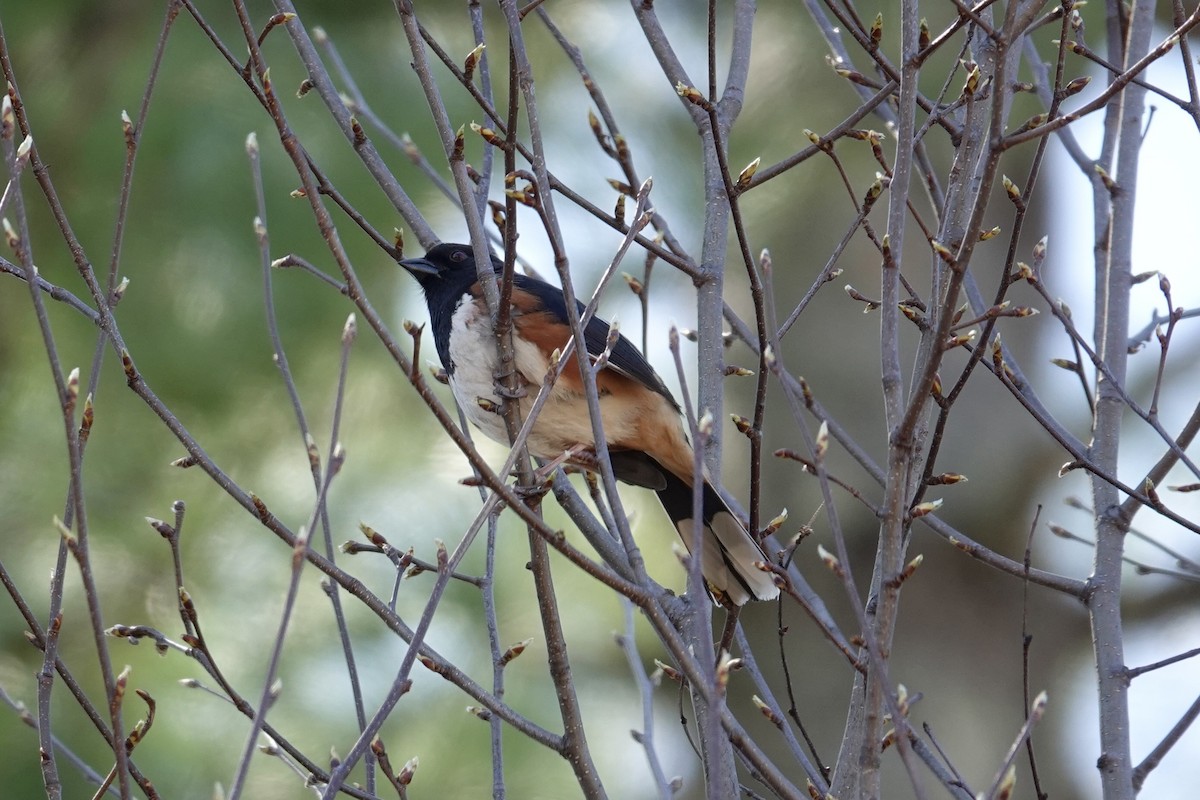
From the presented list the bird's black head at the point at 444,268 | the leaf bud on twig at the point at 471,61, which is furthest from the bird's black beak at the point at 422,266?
the leaf bud on twig at the point at 471,61

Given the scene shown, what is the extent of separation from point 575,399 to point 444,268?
528 mm

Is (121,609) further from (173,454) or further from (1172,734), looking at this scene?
(1172,734)

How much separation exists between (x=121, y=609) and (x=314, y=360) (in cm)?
91

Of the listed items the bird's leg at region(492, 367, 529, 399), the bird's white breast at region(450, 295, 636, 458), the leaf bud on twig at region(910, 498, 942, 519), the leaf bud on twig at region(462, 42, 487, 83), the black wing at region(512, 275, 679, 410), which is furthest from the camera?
the black wing at region(512, 275, 679, 410)

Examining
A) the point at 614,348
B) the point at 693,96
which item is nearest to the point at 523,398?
the point at 614,348

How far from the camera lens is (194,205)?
361 centimetres

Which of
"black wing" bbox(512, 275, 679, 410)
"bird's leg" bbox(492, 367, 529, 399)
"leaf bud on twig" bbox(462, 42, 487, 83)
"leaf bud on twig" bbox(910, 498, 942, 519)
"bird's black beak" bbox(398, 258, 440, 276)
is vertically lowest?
"leaf bud on twig" bbox(910, 498, 942, 519)

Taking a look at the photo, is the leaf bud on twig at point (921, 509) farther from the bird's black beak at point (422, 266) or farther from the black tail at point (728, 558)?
the bird's black beak at point (422, 266)

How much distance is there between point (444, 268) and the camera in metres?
3.05

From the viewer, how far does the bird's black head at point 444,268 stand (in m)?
2.98

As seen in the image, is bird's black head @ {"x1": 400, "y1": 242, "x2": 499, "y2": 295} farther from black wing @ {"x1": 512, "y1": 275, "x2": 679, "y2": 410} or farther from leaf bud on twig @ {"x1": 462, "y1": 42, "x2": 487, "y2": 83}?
leaf bud on twig @ {"x1": 462, "y1": 42, "x2": 487, "y2": 83}

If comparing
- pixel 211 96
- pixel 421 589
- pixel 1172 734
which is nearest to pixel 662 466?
pixel 421 589

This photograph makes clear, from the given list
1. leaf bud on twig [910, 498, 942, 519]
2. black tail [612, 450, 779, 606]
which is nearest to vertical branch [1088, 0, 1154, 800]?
leaf bud on twig [910, 498, 942, 519]

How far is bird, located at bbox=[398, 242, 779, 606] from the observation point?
2.66 metres
